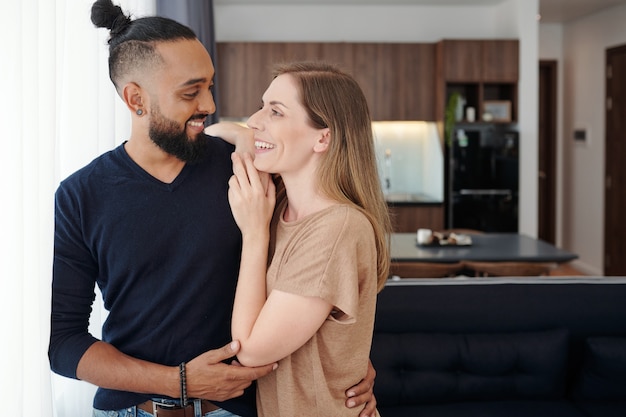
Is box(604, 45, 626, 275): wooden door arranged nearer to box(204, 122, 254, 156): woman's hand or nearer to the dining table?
the dining table

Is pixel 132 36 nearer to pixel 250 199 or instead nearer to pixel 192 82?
pixel 192 82

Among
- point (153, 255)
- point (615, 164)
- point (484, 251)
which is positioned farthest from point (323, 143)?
point (615, 164)

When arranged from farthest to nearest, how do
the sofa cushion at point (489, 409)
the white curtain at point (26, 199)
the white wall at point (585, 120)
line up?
the white wall at point (585, 120) < the sofa cushion at point (489, 409) < the white curtain at point (26, 199)

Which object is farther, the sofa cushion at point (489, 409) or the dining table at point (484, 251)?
the dining table at point (484, 251)

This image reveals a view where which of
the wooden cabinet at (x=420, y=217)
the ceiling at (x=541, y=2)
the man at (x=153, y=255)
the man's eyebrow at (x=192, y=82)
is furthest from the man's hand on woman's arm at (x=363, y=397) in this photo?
the ceiling at (x=541, y=2)

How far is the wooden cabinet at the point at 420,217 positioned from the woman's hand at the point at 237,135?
5.77m

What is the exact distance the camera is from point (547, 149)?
9867 millimetres

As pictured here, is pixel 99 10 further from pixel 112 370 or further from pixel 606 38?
pixel 606 38

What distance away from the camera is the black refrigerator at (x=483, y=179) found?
770 centimetres

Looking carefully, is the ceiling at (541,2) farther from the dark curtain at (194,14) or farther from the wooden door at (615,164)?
the dark curtain at (194,14)

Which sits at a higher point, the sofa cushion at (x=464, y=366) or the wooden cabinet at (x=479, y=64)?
the wooden cabinet at (x=479, y=64)

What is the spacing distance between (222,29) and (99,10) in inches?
258

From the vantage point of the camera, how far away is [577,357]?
345 centimetres

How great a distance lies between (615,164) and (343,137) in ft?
24.4
